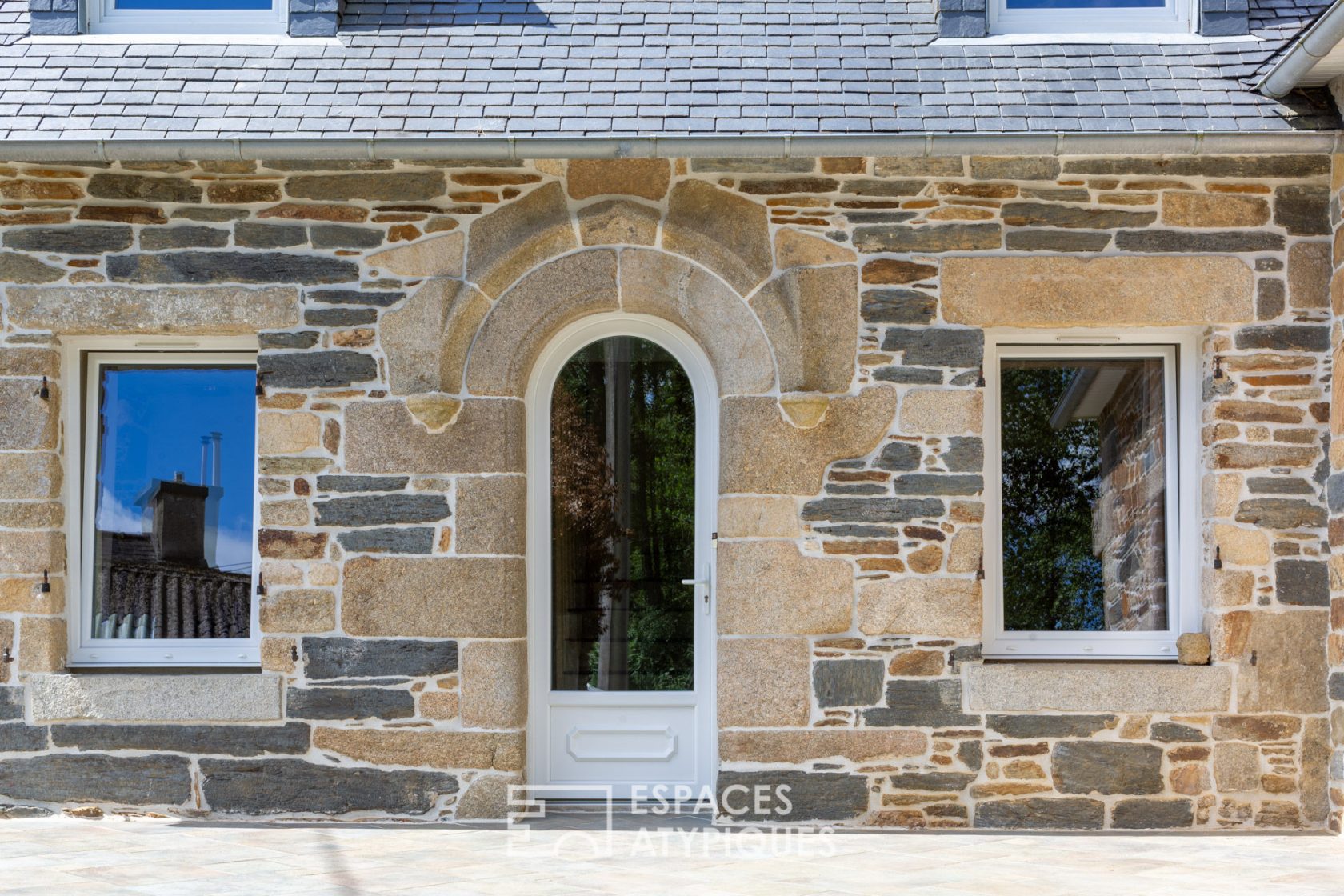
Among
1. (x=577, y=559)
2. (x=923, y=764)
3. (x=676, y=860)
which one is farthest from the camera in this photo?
(x=577, y=559)

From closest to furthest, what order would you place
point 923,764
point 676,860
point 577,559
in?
point 676,860 → point 923,764 → point 577,559

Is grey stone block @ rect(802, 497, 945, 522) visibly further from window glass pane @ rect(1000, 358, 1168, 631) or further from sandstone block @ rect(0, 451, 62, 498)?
sandstone block @ rect(0, 451, 62, 498)

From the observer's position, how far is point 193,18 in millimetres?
6840

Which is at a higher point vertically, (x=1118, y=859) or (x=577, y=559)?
(x=577, y=559)

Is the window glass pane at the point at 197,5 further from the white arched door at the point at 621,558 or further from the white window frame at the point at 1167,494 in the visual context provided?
the white window frame at the point at 1167,494

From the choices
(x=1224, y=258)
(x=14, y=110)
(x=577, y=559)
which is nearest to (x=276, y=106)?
(x=14, y=110)

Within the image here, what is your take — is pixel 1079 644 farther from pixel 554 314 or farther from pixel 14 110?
pixel 14 110

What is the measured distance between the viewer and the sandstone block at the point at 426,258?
6.21 metres

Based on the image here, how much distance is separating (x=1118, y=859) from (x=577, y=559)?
8.19ft

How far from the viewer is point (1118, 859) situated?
5309 millimetres

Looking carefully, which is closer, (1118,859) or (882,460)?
(1118,859)

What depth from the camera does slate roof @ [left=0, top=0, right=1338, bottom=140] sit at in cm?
593

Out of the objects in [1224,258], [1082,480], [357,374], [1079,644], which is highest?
[1224,258]

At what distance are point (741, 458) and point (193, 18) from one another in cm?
328
